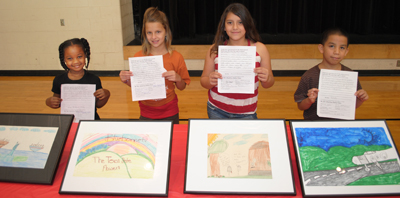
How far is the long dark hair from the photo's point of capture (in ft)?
5.66

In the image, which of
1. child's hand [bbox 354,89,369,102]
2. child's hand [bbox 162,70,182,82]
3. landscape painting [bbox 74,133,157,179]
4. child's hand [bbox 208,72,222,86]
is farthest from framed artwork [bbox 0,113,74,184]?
child's hand [bbox 354,89,369,102]

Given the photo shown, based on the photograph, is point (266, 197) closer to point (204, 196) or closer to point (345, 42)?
point (204, 196)

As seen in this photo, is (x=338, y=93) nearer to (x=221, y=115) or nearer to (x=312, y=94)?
(x=312, y=94)

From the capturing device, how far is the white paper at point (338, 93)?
5.48ft

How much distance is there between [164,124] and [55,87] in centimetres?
115

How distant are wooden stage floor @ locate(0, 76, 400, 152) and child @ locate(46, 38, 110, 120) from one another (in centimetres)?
150

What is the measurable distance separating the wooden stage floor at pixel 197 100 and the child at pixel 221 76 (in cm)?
152

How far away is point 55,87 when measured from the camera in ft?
6.81

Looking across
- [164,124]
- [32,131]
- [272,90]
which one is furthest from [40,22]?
[164,124]

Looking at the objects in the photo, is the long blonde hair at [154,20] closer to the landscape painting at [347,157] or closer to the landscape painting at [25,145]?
the landscape painting at [25,145]

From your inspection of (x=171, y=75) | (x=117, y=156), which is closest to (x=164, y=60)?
(x=171, y=75)

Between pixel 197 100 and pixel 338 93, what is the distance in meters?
2.66

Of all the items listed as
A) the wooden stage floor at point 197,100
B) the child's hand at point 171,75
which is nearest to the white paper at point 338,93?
the child's hand at point 171,75

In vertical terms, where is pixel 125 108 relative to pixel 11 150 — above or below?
below
